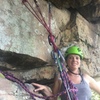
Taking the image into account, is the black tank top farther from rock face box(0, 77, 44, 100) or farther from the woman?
rock face box(0, 77, 44, 100)

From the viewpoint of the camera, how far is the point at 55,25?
3.79 meters

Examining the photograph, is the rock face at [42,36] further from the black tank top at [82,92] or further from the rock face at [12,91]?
the black tank top at [82,92]

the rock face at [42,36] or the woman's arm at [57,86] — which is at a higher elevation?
the rock face at [42,36]

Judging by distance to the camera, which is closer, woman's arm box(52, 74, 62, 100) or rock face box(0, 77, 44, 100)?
rock face box(0, 77, 44, 100)

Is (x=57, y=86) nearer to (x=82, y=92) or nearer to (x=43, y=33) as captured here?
(x=82, y=92)

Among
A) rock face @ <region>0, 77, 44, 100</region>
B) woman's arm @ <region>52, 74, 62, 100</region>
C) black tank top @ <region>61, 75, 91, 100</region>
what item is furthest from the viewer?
woman's arm @ <region>52, 74, 62, 100</region>

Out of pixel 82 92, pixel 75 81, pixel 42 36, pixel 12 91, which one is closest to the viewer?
pixel 12 91

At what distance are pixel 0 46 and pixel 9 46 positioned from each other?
0.45ft

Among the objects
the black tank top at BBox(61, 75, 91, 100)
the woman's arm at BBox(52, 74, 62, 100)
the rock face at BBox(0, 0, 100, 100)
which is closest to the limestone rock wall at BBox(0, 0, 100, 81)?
the rock face at BBox(0, 0, 100, 100)

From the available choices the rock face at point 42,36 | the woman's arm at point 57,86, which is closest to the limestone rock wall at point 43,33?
the rock face at point 42,36

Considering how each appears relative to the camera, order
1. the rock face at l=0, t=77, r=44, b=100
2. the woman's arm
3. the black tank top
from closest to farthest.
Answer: the rock face at l=0, t=77, r=44, b=100
the black tank top
the woman's arm

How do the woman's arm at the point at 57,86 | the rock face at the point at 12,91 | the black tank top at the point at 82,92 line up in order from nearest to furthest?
the rock face at the point at 12,91 < the black tank top at the point at 82,92 < the woman's arm at the point at 57,86

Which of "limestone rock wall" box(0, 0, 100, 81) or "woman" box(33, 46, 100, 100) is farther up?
"limestone rock wall" box(0, 0, 100, 81)

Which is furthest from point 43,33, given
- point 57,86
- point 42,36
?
point 57,86
